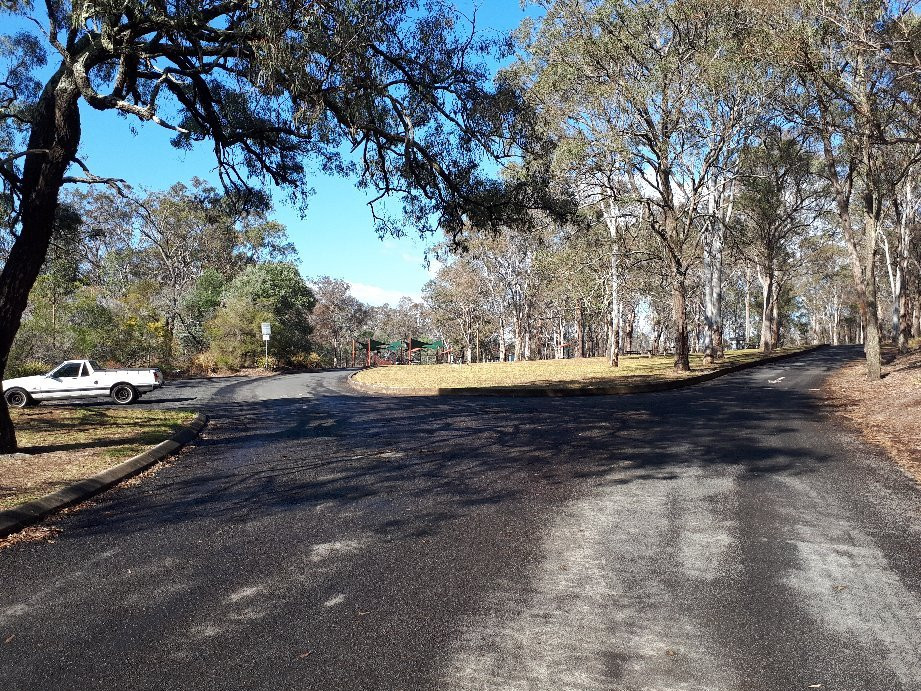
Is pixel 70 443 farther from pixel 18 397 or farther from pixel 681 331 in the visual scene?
pixel 681 331

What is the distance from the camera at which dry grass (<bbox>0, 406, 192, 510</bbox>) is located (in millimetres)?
6809

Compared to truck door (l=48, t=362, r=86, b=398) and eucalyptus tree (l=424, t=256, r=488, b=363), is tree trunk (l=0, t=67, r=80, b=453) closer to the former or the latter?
truck door (l=48, t=362, r=86, b=398)

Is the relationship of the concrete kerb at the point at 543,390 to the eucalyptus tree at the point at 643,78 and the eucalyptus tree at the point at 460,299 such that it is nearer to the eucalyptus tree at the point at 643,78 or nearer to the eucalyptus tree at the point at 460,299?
the eucalyptus tree at the point at 643,78

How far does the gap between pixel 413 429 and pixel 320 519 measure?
5.42 metres

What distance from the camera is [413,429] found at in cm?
1094

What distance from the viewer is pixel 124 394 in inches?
680

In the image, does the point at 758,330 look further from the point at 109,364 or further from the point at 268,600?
the point at 268,600

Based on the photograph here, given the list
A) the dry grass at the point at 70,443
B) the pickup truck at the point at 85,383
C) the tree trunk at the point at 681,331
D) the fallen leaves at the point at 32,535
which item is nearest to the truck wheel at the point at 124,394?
the pickup truck at the point at 85,383

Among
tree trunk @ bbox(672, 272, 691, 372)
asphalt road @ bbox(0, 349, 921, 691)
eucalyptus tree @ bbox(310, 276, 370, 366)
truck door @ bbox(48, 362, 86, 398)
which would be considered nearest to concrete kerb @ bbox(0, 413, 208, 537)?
asphalt road @ bbox(0, 349, 921, 691)

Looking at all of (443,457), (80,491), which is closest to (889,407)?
(443,457)

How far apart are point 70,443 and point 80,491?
129 inches

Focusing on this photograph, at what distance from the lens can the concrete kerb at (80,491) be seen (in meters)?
5.50

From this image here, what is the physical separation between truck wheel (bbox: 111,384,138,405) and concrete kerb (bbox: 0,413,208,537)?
27.9 ft

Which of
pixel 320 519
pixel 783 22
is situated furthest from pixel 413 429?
pixel 783 22
